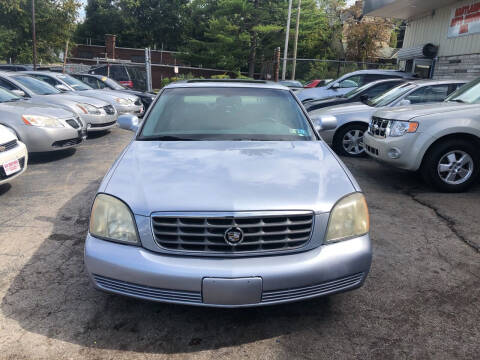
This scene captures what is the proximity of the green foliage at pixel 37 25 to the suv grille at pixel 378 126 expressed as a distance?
859 inches

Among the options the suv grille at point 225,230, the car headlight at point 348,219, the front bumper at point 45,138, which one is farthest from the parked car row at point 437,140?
the front bumper at point 45,138

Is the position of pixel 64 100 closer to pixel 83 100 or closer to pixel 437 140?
pixel 83 100

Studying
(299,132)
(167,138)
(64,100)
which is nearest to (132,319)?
(167,138)

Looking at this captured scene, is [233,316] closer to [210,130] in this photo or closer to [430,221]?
[210,130]

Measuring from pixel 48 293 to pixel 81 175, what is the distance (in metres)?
3.61

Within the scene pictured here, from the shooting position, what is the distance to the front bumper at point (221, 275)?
226 cm

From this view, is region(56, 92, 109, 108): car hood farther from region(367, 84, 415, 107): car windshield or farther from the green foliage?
the green foliage

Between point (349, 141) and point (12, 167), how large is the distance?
5621mm

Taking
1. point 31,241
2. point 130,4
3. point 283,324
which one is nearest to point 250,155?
point 283,324

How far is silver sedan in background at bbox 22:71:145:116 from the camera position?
10680mm

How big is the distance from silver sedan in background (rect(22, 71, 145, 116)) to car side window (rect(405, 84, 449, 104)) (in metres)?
6.99

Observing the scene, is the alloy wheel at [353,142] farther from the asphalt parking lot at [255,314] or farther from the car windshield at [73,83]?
the car windshield at [73,83]

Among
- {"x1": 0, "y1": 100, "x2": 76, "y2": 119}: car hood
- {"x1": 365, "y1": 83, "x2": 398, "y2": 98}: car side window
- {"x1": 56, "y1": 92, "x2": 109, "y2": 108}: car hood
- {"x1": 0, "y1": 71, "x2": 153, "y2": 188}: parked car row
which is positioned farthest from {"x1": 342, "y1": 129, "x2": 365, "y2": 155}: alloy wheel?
{"x1": 56, "y1": 92, "x2": 109, "y2": 108}: car hood

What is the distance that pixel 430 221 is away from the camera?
456 cm
